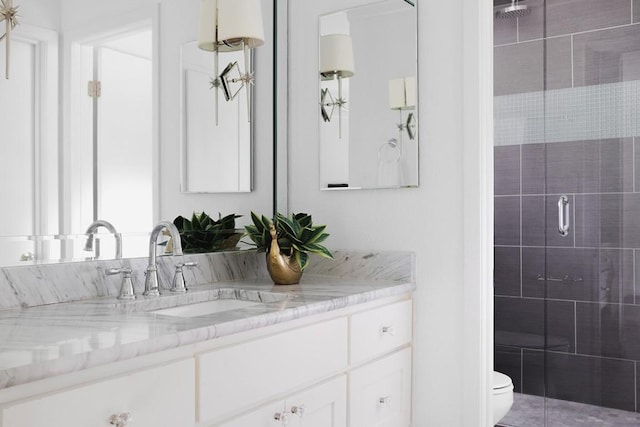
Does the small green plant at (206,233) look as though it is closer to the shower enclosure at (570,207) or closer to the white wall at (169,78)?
the white wall at (169,78)

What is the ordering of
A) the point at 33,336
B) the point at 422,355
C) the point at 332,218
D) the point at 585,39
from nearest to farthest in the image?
the point at 33,336, the point at 422,355, the point at 332,218, the point at 585,39

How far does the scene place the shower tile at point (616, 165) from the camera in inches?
102

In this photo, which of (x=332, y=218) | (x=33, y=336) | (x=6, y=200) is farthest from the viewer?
(x=332, y=218)

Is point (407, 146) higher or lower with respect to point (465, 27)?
lower

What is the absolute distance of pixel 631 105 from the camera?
259 cm

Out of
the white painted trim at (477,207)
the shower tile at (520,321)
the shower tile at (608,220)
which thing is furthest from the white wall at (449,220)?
the shower tile at (520,321)

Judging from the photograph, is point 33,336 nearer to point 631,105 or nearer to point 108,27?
point 108,27

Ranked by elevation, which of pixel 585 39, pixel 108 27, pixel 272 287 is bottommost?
pixel 272 287

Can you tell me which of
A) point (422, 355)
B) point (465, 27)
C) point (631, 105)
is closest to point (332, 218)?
point (422, 355)

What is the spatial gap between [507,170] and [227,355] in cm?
246

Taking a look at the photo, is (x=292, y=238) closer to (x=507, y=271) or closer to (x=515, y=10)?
(x=507, y=271)

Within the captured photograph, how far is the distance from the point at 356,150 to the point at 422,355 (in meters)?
0.81

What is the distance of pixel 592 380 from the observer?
2820mm

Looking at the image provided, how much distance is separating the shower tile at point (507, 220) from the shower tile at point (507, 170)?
0.05m
